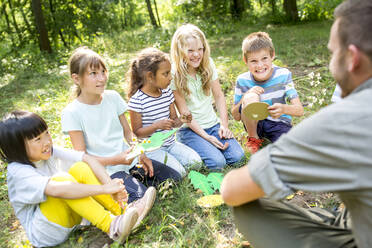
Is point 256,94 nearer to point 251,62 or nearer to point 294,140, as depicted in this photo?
point 251,62

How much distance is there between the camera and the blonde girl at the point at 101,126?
2.33 meters

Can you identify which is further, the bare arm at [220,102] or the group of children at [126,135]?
the bare arm at [220,102]

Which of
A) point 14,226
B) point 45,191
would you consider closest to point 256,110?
point 45,191

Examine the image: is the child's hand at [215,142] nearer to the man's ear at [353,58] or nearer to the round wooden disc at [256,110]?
the round wooden disc at [256,110]

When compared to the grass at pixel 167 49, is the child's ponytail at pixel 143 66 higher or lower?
higher

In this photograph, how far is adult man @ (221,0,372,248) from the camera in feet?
3.05

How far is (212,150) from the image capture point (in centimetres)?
282

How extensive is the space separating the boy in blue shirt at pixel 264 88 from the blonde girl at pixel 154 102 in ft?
1.88

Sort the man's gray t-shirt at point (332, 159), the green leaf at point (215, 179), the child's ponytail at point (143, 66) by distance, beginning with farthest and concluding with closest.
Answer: the child's ponytail at point (143, 66)
the green leaf at point (215, 179)
the man's gray t-shirt at point (332, 159)

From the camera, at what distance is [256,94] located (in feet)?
8.23

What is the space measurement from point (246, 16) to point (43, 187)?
10776mm

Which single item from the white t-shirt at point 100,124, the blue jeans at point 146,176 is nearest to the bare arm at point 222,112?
the blue jeans at point 146,176

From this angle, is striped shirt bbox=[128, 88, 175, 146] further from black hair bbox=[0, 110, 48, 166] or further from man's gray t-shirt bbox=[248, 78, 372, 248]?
man's gray t-shirt bbox=[248, 78, 372, 248]

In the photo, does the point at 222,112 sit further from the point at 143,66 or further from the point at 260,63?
the point at 143,66
